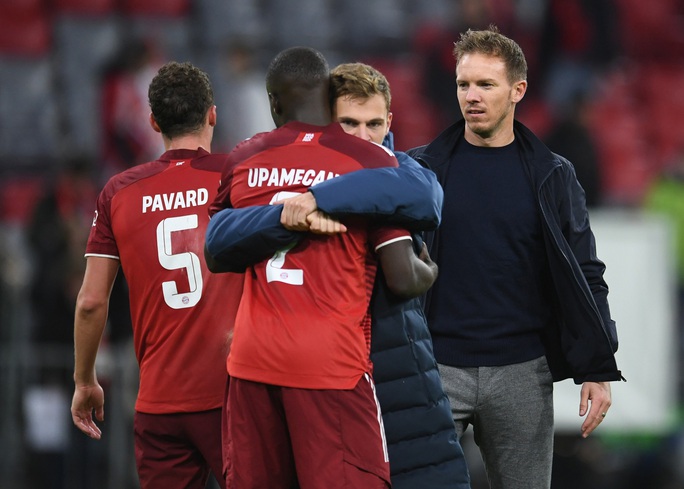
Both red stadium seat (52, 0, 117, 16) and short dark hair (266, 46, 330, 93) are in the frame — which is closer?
short dark hair (266, 46, 330, 93)

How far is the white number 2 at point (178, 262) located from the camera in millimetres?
3838

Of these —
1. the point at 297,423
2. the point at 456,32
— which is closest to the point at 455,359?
the point at 297,423

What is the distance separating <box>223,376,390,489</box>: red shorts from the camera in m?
3.20

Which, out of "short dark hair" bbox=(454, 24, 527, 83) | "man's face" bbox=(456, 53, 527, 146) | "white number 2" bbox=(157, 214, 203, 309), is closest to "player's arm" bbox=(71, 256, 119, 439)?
"white number 2" bbox=(157, 214, 203, 309)

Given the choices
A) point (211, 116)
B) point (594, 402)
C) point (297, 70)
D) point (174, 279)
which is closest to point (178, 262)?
point (174, 279)

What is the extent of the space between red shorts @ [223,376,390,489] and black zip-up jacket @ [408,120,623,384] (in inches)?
34.7

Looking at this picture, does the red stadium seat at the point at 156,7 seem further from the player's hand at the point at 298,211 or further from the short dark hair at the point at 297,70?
the player's hand at the point at 298,211

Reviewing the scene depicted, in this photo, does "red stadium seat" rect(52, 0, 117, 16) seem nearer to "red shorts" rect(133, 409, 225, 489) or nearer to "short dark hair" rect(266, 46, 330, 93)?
"red shorts" rect(133, 409, 225, 489)

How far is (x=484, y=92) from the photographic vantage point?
3.96 metres

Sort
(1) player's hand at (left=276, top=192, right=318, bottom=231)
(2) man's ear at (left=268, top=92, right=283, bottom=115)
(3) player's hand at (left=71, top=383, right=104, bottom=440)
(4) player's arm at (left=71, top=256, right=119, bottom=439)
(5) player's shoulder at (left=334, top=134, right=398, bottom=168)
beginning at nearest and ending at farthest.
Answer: (1) player's hand at (left=276, top=192, right=318, bottom=231)
(5) player's shoulder at (left=334, top=134, right=398, bottom=168)
(2) man's ear at (left=268, top=92, right=283, bottom=115)
(4) player's arm at (left=71, top=256, right=119, bottom=439)
(3) player's hand at (left=71, top=383, right=104, bottom=440)

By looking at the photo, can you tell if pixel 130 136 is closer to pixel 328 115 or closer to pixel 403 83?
pixel 403 83

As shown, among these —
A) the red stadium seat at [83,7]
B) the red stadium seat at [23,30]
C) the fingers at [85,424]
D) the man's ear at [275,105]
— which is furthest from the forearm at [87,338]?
the red stadium seat at [83,7]

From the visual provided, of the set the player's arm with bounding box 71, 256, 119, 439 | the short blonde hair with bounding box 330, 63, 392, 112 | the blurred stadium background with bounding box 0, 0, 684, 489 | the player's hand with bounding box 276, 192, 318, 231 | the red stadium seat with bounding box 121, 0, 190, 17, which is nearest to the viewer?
the player's hand with bounding box 276, 192, 318, 231

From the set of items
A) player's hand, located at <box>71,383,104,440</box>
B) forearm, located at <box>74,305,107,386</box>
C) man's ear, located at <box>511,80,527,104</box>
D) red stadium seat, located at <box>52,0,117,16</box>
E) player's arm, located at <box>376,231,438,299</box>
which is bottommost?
player's hand, located at <box>71,383,104,440</box>
